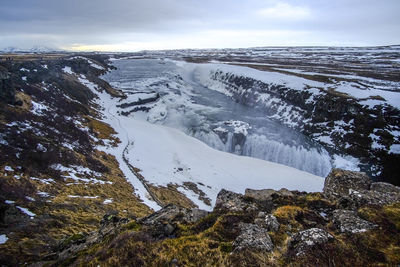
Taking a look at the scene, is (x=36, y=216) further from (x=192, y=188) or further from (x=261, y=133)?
(x=261, y=133)

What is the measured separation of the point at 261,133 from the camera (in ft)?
127

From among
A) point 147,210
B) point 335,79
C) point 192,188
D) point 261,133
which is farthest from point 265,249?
point 335,79

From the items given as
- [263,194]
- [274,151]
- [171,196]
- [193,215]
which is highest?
[193,215]

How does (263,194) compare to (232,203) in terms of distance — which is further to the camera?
(263,194)

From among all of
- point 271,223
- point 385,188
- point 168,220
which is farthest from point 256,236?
point 385,188

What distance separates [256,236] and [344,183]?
5.91m

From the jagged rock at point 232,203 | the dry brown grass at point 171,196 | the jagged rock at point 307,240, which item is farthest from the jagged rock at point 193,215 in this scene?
the dry brown grass at point 171,196

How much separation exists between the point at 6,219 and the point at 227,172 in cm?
2357

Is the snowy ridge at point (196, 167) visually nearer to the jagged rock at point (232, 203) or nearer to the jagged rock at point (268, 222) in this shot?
the jagged rock at point (232, 203)

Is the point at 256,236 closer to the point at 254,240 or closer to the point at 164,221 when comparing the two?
the point at 254,240

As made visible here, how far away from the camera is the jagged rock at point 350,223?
5738mm

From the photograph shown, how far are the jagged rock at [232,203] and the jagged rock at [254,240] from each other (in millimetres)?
1871

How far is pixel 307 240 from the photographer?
5.14 metres

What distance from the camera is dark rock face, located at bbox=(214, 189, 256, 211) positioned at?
8.02 metres
